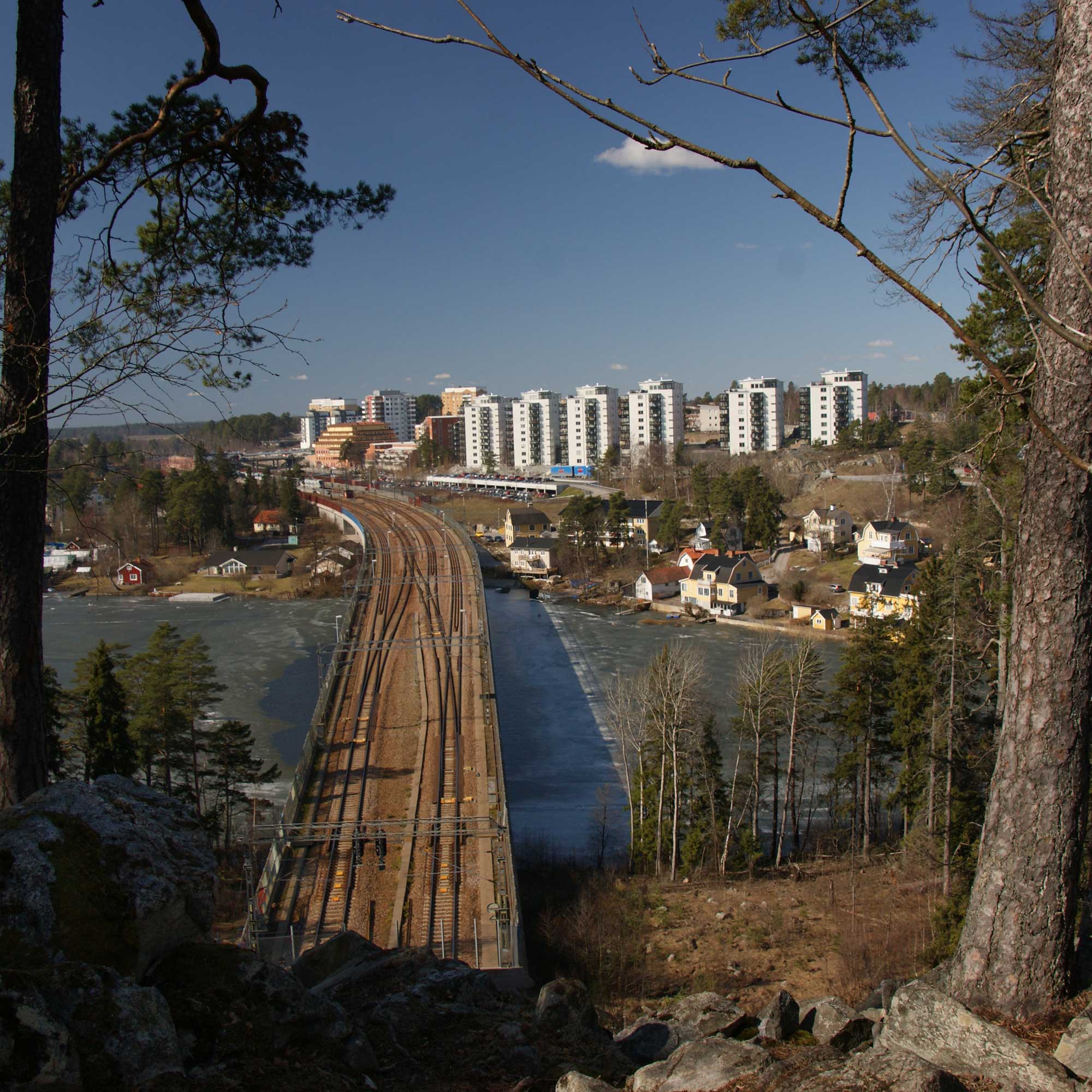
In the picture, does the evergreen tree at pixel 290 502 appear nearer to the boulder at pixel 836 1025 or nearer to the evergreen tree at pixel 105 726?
the evergreen tree at pixel 105 726

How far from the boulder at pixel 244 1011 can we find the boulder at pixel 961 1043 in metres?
0.89

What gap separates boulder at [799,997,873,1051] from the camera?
1599 millimetres

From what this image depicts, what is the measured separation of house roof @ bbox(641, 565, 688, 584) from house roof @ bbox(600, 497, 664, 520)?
5.48 metres

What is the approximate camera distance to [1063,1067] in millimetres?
1207

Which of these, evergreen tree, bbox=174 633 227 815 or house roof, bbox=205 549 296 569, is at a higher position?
house roof, bbox=205 549 296 569

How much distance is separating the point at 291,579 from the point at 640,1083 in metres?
26.5

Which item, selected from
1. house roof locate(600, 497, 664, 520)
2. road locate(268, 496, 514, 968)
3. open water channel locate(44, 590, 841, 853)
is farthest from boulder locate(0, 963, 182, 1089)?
house roof locate(600, 497, 664, 520)

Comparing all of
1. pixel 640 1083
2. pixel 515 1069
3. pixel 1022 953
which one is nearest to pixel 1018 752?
pixel 1022 953

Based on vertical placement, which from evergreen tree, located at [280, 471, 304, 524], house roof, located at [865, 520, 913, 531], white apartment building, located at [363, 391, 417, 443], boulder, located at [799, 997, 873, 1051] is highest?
white apartment building, located at [363, 391, 417, 443]

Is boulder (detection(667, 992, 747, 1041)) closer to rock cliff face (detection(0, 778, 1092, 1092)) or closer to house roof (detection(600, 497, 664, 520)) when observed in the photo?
rock cliff face (detection(0, 778, 1092, 1092))

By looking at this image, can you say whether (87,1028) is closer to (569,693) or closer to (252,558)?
(569,693)

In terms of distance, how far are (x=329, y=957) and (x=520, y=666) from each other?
14364 millimetres

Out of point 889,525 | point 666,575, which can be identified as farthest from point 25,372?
point 889,525

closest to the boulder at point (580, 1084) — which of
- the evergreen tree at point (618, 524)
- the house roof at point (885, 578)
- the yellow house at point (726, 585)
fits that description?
the house roof at point (885, 578)
